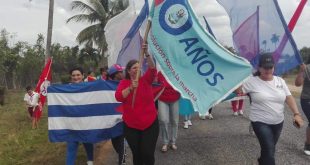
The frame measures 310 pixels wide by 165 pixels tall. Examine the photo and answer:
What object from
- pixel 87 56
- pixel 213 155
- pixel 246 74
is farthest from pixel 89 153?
pixel 87 56

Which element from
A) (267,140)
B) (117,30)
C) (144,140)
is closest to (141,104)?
(144,140)

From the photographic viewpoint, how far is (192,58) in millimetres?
4262

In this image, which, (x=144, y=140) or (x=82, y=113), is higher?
(x=82, y=113)

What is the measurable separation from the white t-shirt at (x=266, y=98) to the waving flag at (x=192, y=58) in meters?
0.39

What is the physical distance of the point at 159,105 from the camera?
21.0 ft

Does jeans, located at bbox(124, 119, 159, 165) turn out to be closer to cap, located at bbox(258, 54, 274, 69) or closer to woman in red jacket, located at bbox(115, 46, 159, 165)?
woman in red jacket, located at bbox(115, 46, 159, 165)

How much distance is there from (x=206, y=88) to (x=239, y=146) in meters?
2.80

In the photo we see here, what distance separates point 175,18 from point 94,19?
24.8m

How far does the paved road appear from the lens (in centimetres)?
582

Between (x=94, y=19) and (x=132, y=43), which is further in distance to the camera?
(x=94, y=19)

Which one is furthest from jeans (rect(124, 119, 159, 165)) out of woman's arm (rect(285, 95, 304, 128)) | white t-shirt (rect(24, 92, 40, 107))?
white t-shirt (rect(24, 92, 40, 107))

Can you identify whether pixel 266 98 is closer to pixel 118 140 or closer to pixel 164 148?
pixel 118 140

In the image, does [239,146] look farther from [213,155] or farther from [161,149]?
[161,149]

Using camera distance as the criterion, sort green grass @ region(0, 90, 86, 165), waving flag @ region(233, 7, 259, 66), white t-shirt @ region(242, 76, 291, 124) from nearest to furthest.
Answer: white t-shirt @ region(242, 76, 291, 124) < waving flag @ region(233, 7, 259, 66) < green grass @ region(0, 90, 86, 165)
